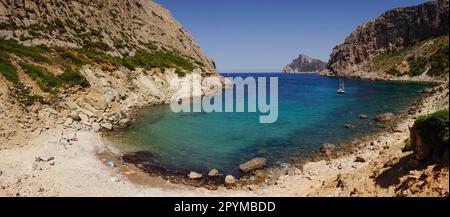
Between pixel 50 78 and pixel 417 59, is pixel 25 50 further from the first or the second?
pixel 417 59

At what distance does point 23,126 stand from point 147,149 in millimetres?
13211

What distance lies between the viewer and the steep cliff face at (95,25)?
6812 cm

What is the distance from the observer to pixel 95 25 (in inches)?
3455

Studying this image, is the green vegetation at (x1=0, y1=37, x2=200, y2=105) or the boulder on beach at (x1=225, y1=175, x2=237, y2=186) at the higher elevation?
the green vegetation at (x1=0, y1=37, x2=200, y2=105)

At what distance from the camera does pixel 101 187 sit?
2445 centimetres

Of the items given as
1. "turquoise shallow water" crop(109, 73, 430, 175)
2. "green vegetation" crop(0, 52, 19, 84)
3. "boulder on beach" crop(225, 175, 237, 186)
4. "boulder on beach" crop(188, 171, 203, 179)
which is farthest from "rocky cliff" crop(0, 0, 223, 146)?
"boulder on beach" crop(225, 175, 237, 186)

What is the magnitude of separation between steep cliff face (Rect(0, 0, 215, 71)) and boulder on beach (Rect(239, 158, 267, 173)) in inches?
2056

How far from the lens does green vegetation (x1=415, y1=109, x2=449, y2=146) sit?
14.7 meters

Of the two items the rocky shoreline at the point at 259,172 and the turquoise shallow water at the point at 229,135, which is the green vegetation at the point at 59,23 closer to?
the turquoise shallow water at the point at 229,135

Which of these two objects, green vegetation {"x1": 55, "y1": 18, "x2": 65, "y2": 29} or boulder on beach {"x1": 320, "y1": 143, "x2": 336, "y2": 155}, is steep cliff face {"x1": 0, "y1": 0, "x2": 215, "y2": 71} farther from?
boulder on beach {"x1": 320, "y1": 143, "x2": 336, "y2": 155}

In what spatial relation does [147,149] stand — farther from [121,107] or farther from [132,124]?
[121,107]

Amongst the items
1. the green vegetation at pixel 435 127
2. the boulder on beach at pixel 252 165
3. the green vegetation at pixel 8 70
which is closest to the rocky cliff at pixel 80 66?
the green vegetation at pixel 8 70

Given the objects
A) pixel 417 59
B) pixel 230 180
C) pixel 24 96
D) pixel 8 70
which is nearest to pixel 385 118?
pixel 230 180
